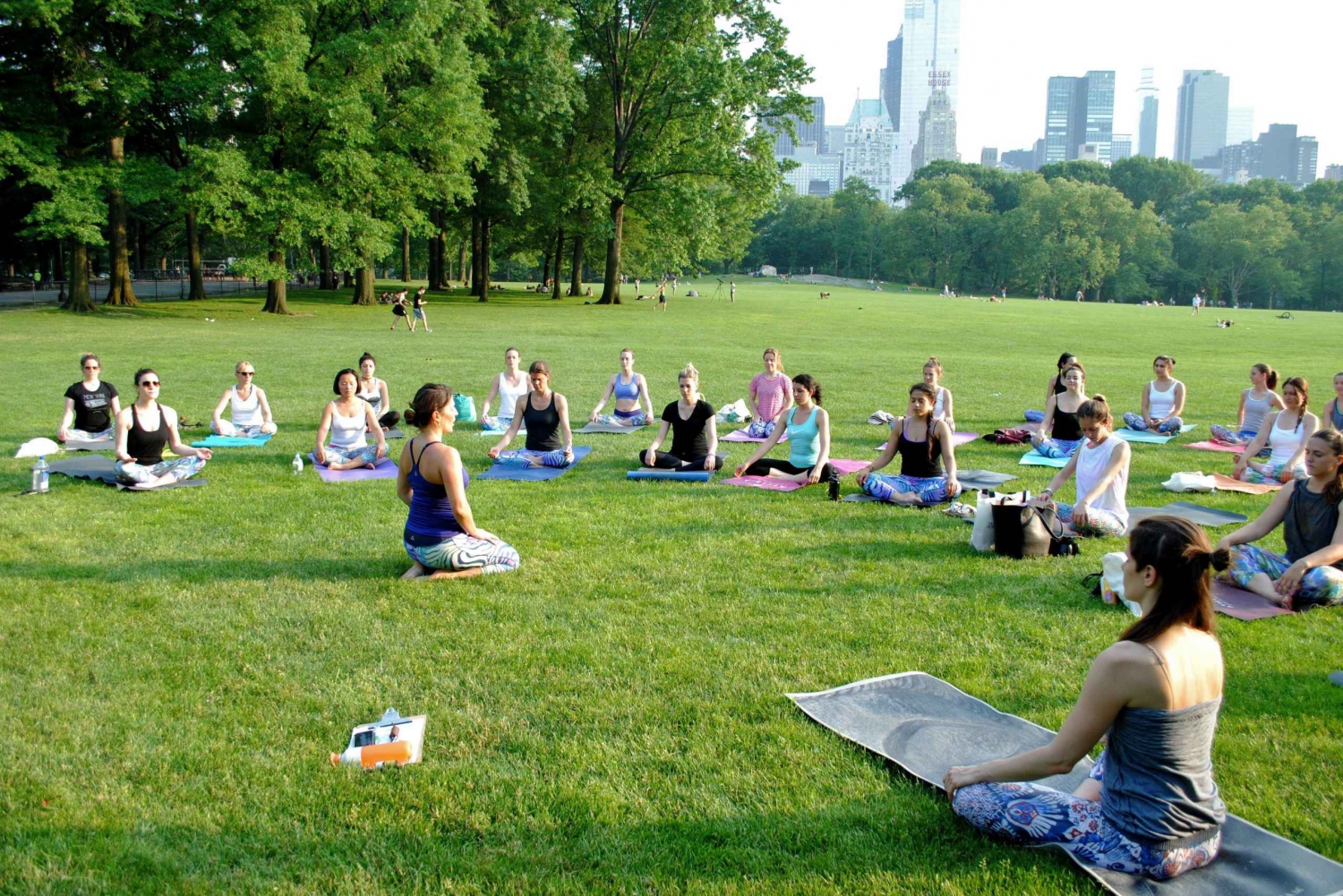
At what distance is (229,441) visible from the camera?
12.1 meters

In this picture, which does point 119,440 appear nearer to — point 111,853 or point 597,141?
point 111,853

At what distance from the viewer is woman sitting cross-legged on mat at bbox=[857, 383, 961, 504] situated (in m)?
9.05

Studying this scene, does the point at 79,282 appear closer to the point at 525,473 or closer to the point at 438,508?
the point at 525,473

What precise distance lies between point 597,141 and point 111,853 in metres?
48.2

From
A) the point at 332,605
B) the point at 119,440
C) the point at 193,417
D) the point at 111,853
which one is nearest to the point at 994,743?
the point at 111,853

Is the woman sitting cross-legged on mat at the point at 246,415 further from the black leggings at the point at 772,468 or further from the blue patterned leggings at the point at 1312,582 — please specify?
the blue patterned leggings at the point at 1312,582

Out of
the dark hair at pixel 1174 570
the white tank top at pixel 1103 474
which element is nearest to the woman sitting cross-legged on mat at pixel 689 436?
the white tank top at pixel 1103 474

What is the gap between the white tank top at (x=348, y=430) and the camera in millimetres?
11016

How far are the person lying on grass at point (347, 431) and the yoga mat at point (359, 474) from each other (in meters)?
0.07

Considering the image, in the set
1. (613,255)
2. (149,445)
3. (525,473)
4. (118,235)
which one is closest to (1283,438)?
(525,473)

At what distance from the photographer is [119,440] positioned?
385 inches

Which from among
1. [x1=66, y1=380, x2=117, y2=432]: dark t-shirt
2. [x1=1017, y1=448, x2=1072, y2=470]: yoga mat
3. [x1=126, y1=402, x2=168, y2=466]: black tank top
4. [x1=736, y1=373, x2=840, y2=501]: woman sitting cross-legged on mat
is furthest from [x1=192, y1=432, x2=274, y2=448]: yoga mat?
[x1=1017, y1=448, x2=1072, y2=470]: yoga mat

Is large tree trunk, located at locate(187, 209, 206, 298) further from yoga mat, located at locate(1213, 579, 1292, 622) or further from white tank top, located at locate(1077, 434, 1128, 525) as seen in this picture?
yoga mat, located at locate(1213, 579, 1292, 622)

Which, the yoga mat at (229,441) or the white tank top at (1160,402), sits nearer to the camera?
the yoga mat at (229,441)
